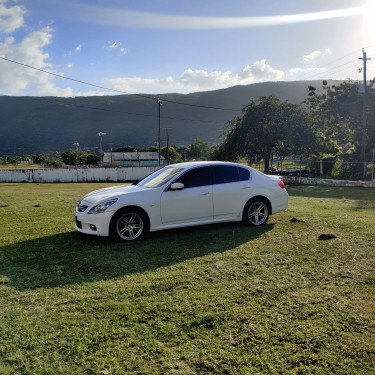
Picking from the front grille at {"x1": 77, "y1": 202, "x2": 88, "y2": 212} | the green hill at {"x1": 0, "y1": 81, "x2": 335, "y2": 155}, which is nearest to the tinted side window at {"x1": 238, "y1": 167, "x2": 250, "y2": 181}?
the front grille at {"x1": 77, "y1": 202, "x2": 88, "y2": 212}

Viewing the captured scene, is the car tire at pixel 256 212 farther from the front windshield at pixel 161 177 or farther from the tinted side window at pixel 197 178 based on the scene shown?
the front windshield at pixel 161 177

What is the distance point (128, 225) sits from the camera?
601 cm

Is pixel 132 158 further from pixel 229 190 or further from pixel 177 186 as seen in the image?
pixel 177 186

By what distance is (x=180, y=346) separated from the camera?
8.64 ft

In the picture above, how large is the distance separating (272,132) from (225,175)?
2591 centimetres

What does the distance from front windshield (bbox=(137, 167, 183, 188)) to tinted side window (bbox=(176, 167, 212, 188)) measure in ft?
0.79

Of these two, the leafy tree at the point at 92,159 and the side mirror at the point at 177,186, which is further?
the leafy tree at the point at 92,159

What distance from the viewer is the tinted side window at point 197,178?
21.2ft

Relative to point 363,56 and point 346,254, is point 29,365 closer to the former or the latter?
point 346,254

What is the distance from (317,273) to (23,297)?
12.1 ft

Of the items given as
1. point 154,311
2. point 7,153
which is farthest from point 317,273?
point 7,153

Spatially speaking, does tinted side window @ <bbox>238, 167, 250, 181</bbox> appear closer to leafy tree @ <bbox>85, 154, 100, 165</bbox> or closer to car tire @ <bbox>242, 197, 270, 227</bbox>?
car tire @ <bbox>242, 197, 270, 227</bbox>

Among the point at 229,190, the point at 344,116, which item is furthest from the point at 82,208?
the point at 344,116

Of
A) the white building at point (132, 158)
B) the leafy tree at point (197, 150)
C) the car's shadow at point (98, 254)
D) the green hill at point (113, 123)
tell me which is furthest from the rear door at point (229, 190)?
the green hill at point (113, 123)
